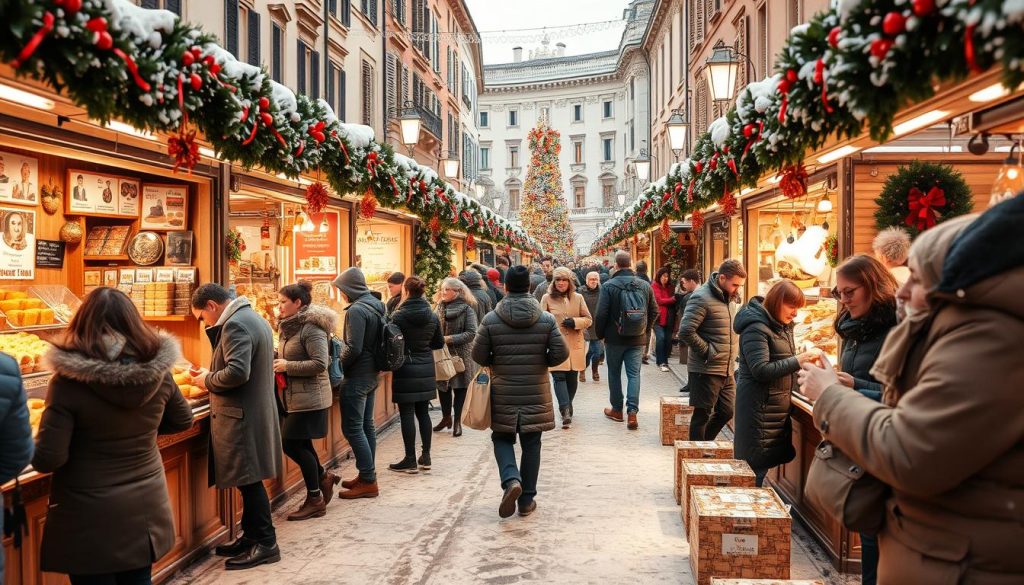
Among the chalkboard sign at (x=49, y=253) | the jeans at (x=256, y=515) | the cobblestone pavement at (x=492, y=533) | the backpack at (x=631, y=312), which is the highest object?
the chalkboard sign at (x=49, y=253)

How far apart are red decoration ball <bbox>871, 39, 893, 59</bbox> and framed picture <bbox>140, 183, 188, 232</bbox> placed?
548 cm

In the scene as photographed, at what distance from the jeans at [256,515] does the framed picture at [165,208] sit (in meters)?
2.46

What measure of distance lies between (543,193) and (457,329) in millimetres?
39072

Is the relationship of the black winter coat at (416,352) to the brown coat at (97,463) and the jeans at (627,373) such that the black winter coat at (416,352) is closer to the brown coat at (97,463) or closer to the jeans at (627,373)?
the jeans at (627,373)

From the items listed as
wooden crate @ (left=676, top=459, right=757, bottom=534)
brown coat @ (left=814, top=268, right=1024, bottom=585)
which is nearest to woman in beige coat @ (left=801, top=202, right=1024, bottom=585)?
brown coat @ (left=814, top=268, right=1024, bottom=585)

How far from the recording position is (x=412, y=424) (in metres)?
7.70

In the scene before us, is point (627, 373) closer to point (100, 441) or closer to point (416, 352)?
point (416, 352)

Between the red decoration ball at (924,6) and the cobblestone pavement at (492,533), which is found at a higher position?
the red decoration ball at (924,6)

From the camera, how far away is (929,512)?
220 centimetres

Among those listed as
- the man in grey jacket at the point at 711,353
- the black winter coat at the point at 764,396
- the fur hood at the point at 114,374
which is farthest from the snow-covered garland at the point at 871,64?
the fur hood at the point at 114,374

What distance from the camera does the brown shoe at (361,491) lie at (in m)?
6.91

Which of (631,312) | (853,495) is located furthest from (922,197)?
(631,312)

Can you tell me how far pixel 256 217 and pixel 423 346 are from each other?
3.26 m

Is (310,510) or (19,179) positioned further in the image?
(310,510)
